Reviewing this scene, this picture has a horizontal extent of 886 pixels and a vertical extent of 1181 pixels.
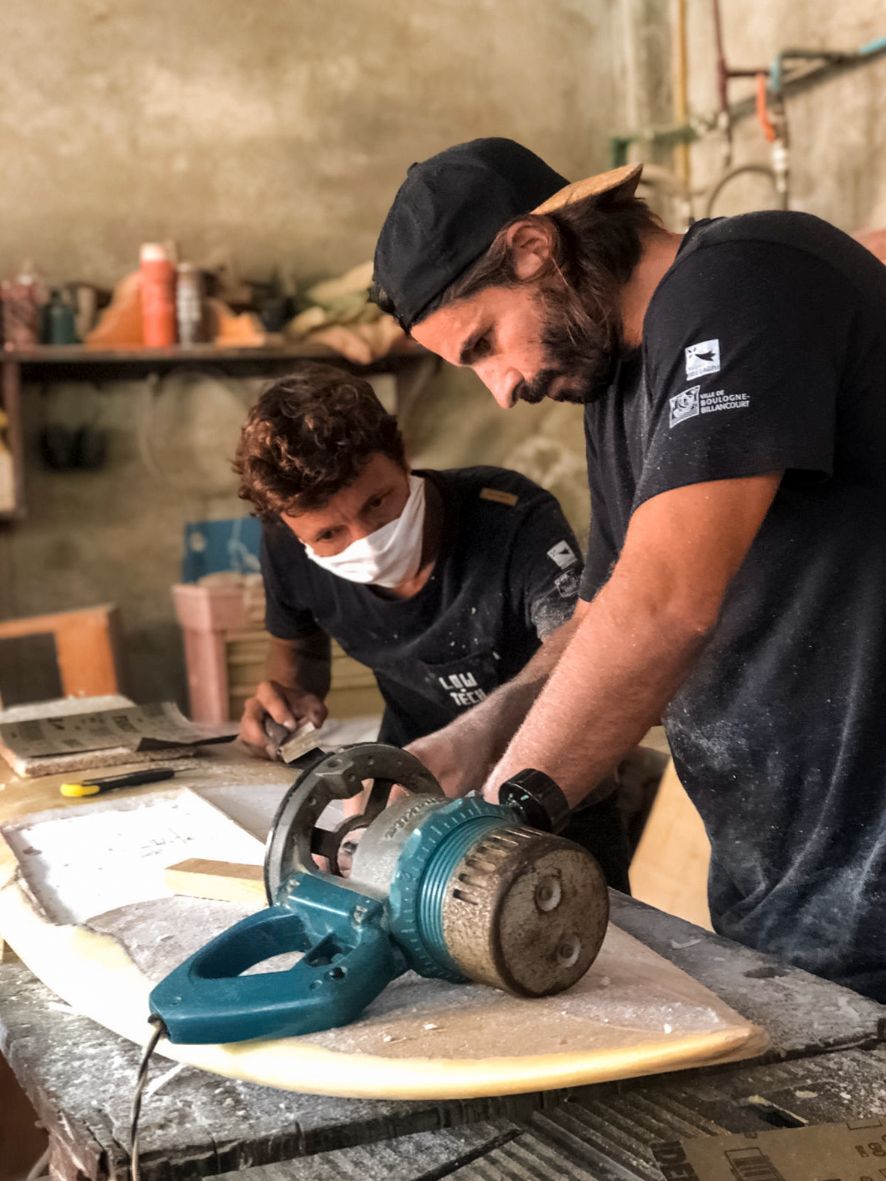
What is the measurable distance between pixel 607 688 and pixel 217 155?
14.0 ft

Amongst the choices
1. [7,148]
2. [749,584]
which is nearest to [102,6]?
[7,148]

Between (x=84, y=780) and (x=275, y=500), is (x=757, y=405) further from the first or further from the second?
(x=84, y=780)

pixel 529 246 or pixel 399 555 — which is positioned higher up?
pixel 529 246

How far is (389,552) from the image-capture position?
92.0 inches

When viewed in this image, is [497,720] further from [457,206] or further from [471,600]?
[457,206]

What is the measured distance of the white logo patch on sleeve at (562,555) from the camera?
7.69 ft

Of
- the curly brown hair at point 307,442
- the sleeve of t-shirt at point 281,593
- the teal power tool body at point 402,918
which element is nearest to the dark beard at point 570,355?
the teal power tool body at point 402,918

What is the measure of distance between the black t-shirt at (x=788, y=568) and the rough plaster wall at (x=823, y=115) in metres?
2.97

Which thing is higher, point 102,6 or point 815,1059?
point 102,6

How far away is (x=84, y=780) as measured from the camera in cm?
229

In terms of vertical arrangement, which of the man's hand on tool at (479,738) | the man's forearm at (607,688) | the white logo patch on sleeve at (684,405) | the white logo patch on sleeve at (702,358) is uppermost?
the white logo patch on sleeve at (702,358)

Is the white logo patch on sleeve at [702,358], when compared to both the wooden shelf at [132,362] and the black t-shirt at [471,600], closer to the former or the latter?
the black t-shirt at [471,600]

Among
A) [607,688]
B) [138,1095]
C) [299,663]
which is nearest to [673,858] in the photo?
[299,663]

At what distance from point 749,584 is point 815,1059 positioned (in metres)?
0.53
